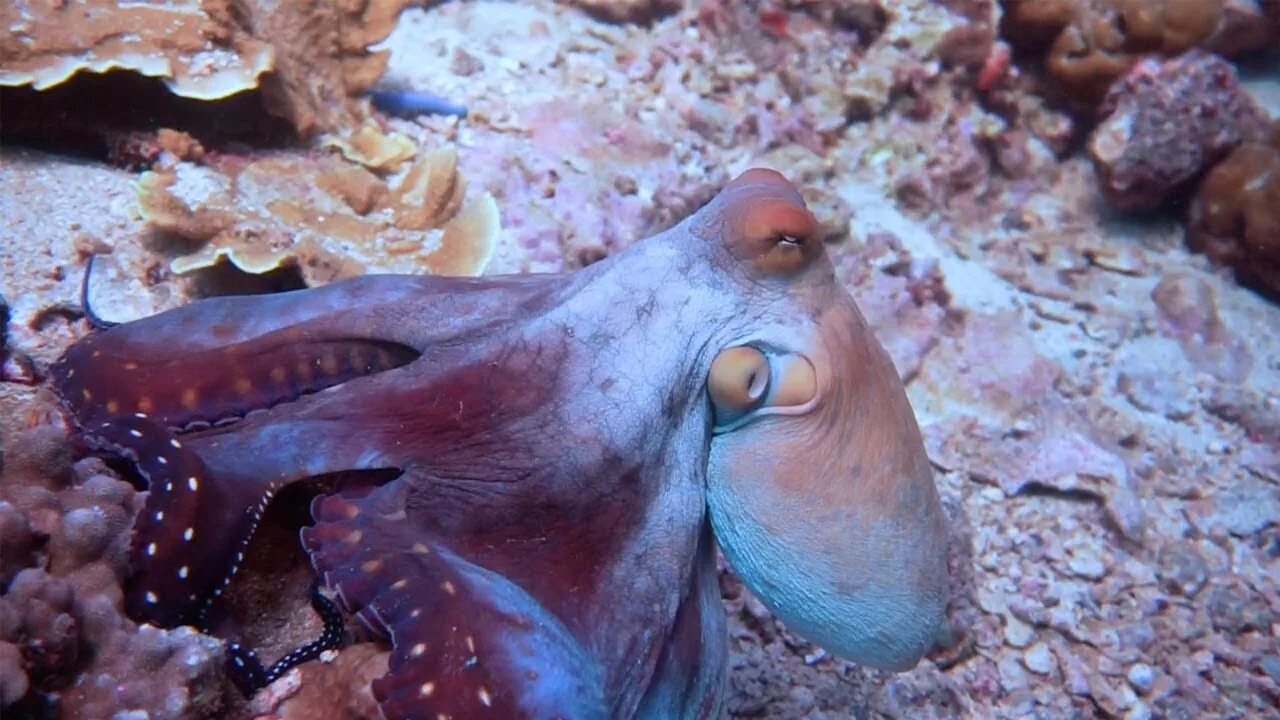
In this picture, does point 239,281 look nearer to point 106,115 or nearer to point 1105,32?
point 106,115

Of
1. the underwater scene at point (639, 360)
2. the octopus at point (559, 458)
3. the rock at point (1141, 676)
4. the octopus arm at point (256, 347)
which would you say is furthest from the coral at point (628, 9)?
the rock at point (1141, 676)

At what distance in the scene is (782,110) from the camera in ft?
17.5

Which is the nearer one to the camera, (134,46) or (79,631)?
(79,631)

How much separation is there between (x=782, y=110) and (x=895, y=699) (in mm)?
3681

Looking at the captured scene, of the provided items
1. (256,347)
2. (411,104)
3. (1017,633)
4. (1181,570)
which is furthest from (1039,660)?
(411,104)

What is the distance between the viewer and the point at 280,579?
1890mm

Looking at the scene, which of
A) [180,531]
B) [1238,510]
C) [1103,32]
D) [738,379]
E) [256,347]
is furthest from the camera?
[1103,32]

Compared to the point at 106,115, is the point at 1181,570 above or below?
below

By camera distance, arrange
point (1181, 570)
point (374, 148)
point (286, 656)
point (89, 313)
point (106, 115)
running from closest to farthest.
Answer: point (286, 656) → point (89, 313) → point (106, 115) → point (1181, 570) → point (374, 148)

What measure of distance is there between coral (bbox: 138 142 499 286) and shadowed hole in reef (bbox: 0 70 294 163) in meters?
0.21

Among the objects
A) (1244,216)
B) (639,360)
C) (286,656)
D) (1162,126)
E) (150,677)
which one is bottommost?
(1244,216)

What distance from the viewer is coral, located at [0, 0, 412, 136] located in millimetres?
3225

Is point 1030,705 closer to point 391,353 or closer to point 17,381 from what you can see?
point 391,353

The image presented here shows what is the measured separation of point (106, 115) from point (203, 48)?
0.50 m
